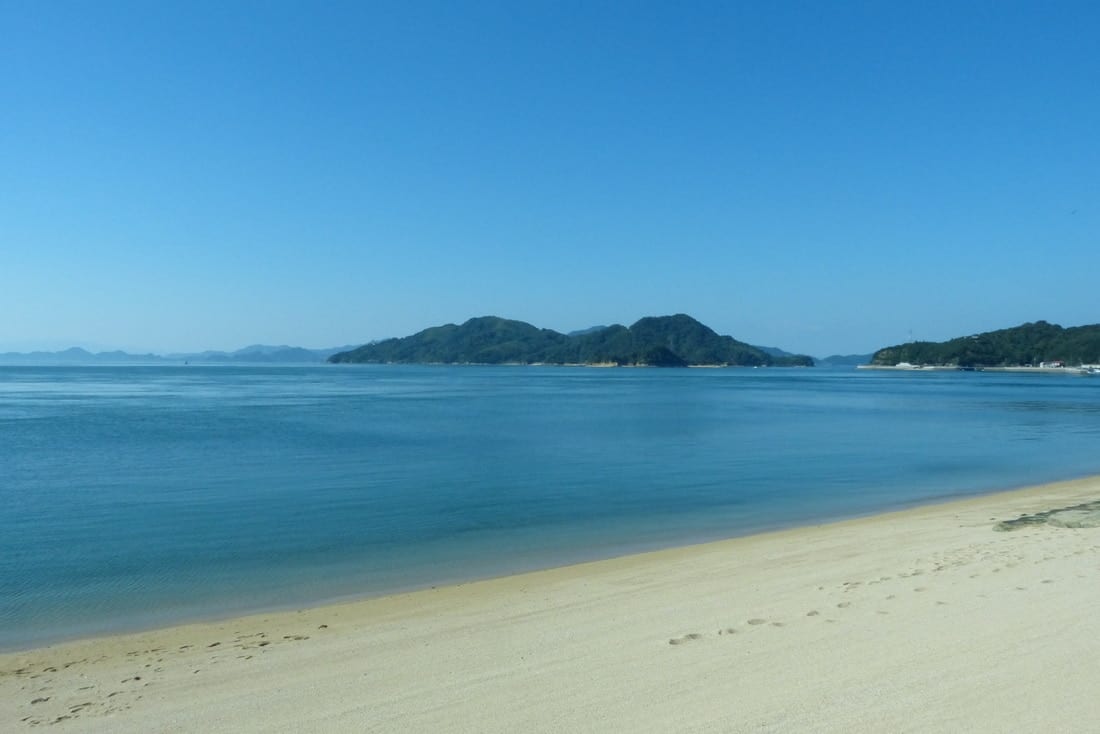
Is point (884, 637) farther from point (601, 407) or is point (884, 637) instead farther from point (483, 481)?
point (601, 407)

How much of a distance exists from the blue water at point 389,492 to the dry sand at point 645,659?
6.28 feet

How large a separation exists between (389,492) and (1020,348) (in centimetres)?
18710

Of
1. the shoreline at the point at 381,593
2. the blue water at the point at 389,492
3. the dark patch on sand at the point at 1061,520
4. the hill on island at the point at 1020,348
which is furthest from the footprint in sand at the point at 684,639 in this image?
the hill on island at the point at 1020,348

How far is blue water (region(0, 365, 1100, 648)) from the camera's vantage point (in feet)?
33.4

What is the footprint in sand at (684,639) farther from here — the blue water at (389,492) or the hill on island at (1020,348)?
the hill on island at (1020,348)

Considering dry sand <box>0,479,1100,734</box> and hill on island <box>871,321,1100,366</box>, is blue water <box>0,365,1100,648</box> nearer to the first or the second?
dry sand <box>0,479,1100,734</box>


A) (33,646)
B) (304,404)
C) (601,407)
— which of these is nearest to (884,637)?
(33,646)

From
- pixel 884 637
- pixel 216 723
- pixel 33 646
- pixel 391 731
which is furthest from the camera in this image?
pixel 33 646

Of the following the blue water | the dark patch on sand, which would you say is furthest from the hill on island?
the dark patch on sand

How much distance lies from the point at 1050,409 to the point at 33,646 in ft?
178

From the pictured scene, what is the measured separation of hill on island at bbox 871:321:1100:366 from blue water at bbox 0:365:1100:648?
473 ft

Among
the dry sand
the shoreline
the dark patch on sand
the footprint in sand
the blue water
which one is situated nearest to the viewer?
the dry sand

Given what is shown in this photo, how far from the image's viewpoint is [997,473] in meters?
20.9

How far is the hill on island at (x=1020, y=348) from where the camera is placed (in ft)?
523
